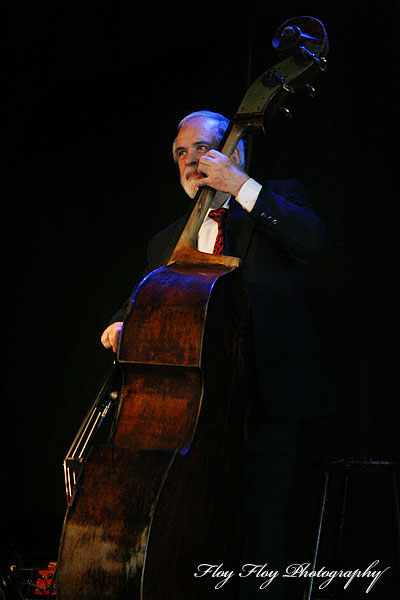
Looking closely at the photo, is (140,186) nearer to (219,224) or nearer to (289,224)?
(219,224)

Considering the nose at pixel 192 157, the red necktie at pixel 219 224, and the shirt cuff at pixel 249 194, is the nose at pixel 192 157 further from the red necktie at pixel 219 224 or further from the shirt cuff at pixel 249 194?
the shirt cuff at pixel 249 194

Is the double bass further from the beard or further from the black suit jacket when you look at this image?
the beard

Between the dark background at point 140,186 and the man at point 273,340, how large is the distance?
3.00ft

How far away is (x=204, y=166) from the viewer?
1854 mm

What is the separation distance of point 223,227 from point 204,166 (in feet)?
1.04

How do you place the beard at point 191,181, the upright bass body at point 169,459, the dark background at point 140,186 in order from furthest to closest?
1. the dark background at point 140,186
2. the beard at point 191,181
3. the upright bass body at point 169,459

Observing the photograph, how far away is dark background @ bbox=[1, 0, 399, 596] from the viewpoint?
2924 mm

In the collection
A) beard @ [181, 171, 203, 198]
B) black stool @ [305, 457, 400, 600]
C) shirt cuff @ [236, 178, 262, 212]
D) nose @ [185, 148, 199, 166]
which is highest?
nose @ [185, 148, 199, 166]

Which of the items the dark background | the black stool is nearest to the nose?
the dark background

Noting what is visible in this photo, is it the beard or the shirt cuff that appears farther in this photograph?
the beard

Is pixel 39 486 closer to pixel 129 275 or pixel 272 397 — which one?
pixel 129 275

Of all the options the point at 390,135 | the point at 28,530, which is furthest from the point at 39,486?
the point at 390,135

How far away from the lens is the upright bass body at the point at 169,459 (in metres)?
1.25

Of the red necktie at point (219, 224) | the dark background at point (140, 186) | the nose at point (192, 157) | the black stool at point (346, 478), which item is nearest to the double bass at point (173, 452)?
the red necktie at point (219, 224)
